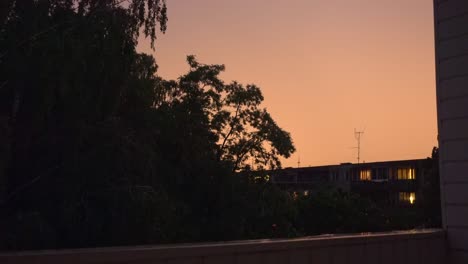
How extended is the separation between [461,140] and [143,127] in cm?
1210

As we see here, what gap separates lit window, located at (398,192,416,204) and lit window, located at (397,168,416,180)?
165 centimetres

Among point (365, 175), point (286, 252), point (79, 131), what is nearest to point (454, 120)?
point (286, 252)

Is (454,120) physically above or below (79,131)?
below

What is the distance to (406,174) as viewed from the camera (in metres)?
52.5

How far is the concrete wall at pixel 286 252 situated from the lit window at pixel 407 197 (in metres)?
47.7

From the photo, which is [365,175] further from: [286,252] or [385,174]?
[286,252]

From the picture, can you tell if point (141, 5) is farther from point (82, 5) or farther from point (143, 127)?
point (143, 127)

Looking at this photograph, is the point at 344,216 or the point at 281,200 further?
the point at 344,216

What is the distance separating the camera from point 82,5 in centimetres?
1316

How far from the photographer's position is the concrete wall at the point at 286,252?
3.24 metres

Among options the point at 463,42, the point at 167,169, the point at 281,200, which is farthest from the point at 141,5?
the point at 281,200

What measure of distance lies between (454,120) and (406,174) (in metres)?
49.1

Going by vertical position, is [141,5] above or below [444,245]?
above

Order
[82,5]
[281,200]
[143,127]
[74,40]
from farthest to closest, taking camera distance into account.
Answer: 1. [281,200]
2. [143,127]
3. [82,5]
4. [74,40]
